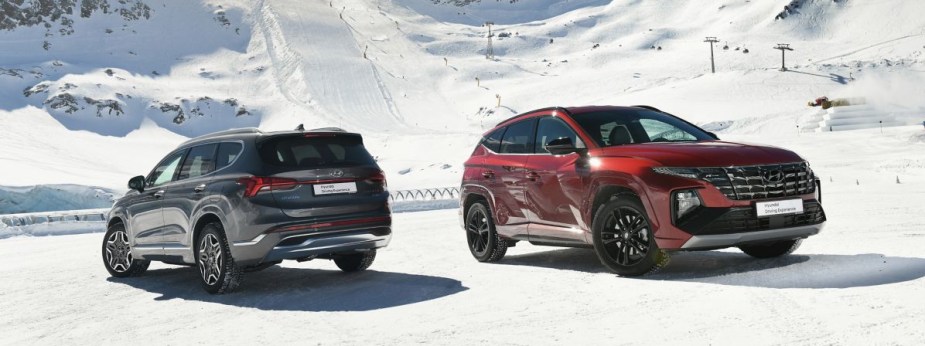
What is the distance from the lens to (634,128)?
944cm

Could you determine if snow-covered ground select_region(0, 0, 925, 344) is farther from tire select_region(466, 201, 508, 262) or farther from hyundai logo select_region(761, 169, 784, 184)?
hyundai logo select_region(761, 169, 784, 184)

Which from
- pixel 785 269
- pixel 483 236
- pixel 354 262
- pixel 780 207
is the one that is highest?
pixel 780 207

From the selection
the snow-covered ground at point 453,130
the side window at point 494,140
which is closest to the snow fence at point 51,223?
the snow-covered ground at point 453,130

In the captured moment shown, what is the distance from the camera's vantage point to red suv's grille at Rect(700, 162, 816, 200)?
788 centimetres

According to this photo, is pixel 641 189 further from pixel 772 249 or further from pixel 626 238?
pixel 772 249

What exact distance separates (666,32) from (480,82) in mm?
39534

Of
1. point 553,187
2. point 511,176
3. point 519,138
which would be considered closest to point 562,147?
point 553,187

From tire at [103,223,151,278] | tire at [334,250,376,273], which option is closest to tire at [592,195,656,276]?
tire at [334,250,376,273]

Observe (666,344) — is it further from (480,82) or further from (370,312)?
(480,82)

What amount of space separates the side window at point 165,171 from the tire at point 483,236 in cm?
361

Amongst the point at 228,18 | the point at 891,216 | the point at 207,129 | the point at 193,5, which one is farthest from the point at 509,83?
the point at 891,216

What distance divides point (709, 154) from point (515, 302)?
7.24 ft

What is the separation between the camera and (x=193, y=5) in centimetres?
11981

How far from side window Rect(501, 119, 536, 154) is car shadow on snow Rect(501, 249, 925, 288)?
4.48ft
